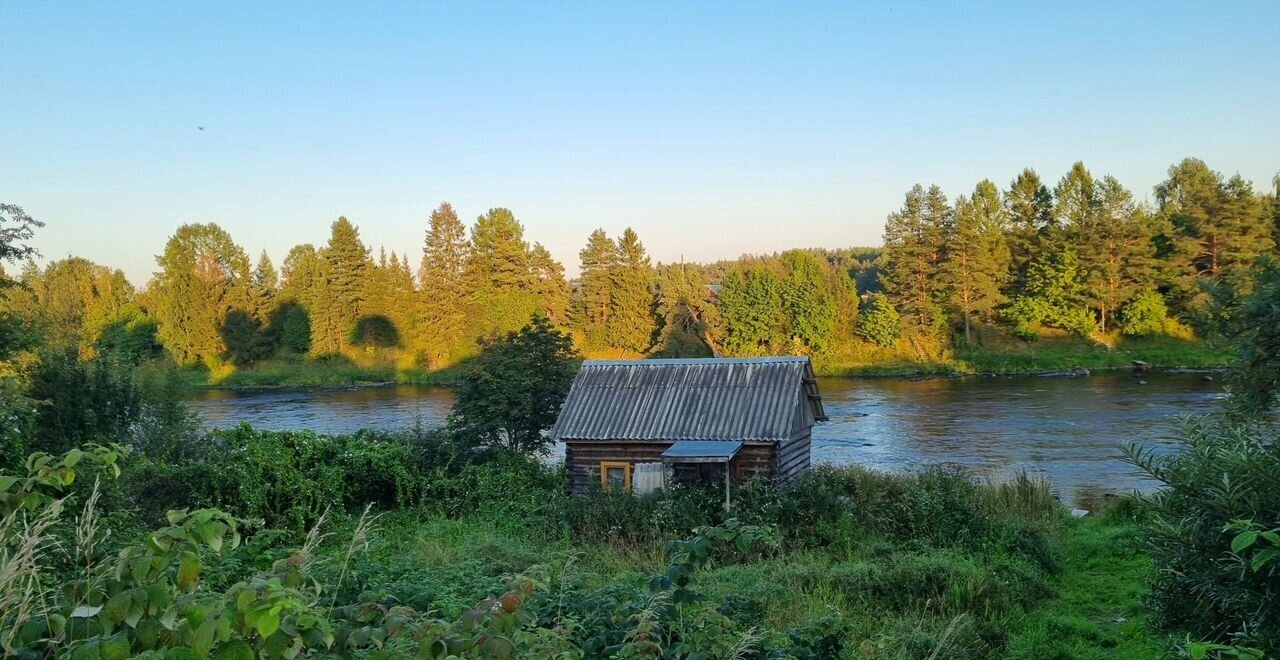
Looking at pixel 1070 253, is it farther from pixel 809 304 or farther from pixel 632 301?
pixel 632 301

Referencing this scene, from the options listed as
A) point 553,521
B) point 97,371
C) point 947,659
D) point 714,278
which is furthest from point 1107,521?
point 714,278

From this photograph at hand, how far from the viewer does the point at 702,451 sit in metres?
15.4

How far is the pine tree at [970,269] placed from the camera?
49500mm

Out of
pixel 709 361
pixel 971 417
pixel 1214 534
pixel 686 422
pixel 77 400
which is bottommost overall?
pixel 971 417

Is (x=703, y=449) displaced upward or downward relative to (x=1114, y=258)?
downward

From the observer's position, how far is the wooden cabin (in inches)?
631

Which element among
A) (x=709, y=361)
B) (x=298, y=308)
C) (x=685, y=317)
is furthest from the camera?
(x=298, y=308)

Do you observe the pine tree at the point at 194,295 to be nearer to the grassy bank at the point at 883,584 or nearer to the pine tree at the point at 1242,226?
the grassy bank at the point at 883,584

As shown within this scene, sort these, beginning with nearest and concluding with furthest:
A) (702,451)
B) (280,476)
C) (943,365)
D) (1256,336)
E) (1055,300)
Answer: (1256,336), (702,451), (280,476), (943,365), (1055,300)

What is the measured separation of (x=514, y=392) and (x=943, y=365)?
109 feet

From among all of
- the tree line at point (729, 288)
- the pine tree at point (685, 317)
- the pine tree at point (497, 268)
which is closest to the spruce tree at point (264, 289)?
the tree line at point (729, 288)

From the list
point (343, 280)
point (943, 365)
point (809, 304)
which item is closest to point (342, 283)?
point (343, 280)

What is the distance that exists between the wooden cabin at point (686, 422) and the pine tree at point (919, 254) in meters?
35.3

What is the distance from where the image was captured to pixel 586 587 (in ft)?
30.0
